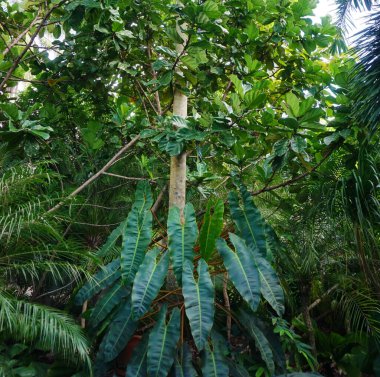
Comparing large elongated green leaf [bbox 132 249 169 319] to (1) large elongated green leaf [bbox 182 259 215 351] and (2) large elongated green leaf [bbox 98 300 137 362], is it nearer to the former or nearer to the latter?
(1) large elongated green leaf [bbox 182 259 215 351]

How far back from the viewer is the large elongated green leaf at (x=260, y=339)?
2.49 m

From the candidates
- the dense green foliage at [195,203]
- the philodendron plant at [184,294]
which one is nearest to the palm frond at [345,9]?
the dense green foliage at [195,203]

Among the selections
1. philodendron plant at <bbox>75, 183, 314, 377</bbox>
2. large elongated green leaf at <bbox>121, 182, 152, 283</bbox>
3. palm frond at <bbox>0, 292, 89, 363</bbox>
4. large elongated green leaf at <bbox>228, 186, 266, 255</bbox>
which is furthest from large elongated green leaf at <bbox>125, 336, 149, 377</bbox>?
large elongated green leaf at <bbox>228, 186, 266, 255</bbox>

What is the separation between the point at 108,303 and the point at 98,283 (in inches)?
6.1

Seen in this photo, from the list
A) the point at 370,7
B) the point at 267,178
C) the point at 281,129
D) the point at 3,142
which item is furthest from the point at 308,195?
the point at 3,142

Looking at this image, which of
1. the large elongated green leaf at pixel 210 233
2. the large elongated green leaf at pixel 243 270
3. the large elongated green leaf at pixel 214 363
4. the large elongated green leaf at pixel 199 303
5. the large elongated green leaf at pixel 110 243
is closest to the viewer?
the large elongated green leaf at pixel 199 303

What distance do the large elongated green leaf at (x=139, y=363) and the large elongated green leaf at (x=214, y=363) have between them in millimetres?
368

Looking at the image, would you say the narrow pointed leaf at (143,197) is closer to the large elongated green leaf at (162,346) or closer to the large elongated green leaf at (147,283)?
the large elongated green leaf at (147,283)

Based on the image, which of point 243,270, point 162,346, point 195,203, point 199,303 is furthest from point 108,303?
point 195,203

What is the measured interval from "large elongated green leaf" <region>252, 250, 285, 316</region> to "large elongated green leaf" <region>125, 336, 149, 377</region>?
0.84 meters

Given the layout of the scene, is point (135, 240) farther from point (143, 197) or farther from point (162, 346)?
point (162, 346)

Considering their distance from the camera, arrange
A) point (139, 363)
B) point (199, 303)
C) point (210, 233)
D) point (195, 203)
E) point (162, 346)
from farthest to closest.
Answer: point (195, 203), point (210, 233), point (139, 363), point (162, 346), point (199, 303)

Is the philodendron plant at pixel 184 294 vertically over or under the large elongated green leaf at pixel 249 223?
under

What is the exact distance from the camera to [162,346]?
2.22 meters
